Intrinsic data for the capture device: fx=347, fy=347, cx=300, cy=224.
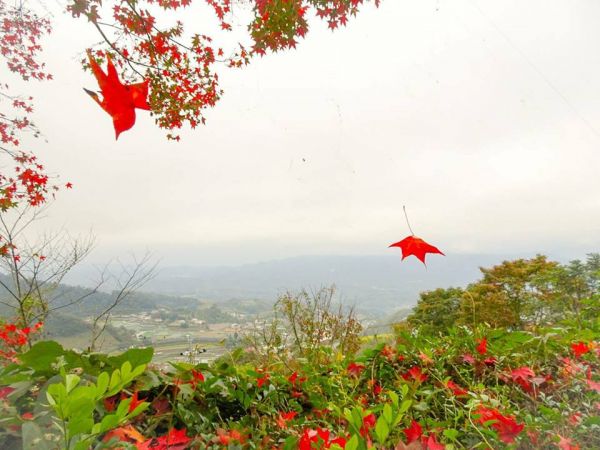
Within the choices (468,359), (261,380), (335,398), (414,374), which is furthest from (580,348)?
(261,380)

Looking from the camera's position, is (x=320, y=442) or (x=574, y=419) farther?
(x=574, y=419)

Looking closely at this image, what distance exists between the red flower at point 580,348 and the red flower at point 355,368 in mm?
970

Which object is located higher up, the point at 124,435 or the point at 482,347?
the point at 124,435

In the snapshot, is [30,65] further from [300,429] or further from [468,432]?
[468,432]

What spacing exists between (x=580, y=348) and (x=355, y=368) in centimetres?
102

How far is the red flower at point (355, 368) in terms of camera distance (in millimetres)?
1772

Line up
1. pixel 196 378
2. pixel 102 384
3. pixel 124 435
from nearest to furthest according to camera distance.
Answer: pixel 102 384 < pixel 124 435 < pixel 196 378

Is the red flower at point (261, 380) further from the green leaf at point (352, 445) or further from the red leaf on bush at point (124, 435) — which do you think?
the green leaf at point (352, 445)

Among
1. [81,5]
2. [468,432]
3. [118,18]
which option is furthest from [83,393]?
[118,18]

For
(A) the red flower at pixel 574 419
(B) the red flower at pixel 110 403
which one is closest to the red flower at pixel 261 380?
(B) the red flower at pixel 110 403

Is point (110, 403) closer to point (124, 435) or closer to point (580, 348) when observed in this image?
point (124, 435)

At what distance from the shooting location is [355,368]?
1.80 meters

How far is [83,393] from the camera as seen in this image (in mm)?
504

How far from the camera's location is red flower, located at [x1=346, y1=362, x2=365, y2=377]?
5.82ft
